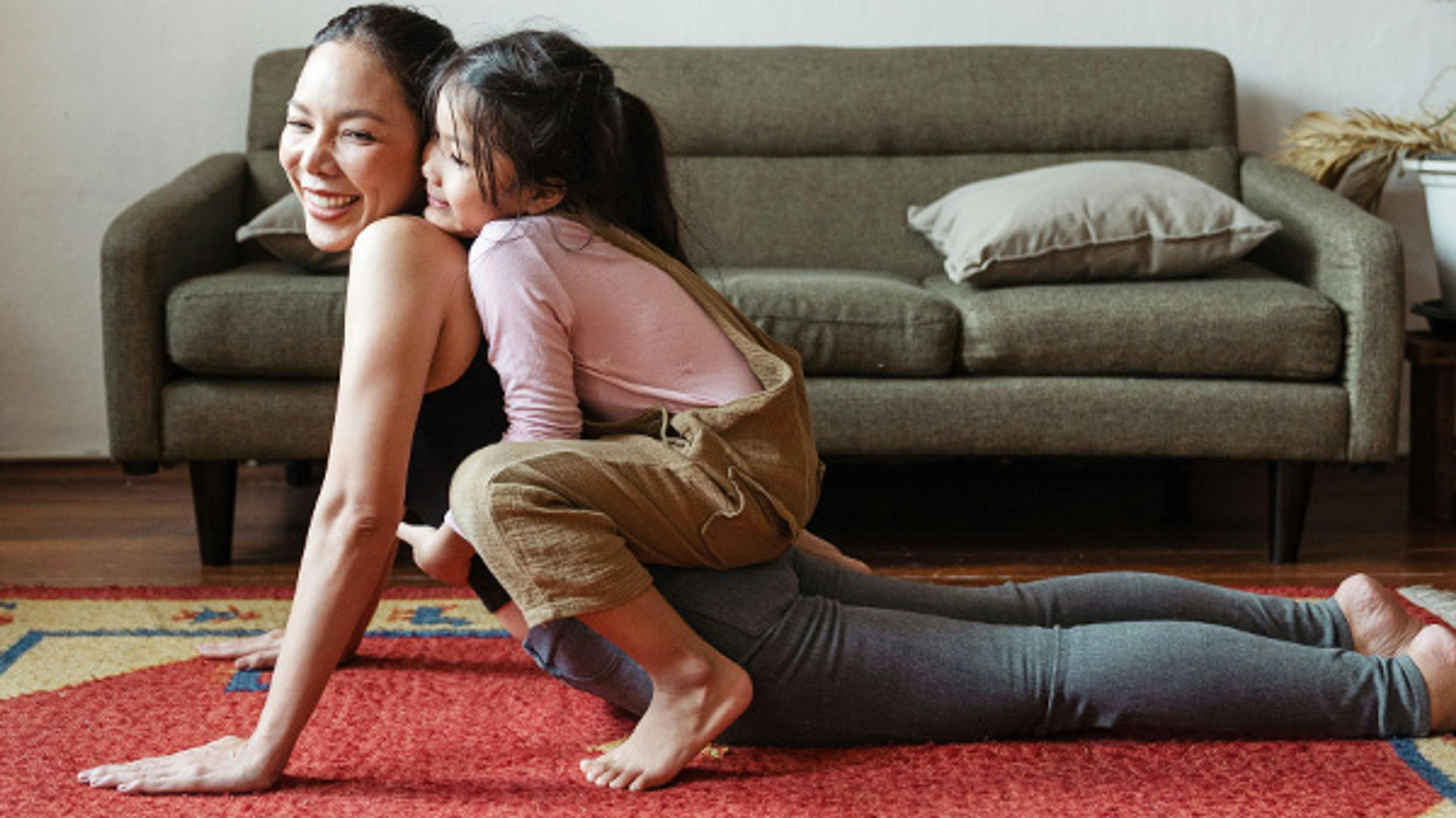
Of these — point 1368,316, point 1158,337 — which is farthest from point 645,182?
point 1368,316

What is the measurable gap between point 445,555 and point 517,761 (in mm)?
221

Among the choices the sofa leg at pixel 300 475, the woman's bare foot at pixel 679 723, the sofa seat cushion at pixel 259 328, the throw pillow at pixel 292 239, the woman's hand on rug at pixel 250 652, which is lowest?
the sofa leg at pixel 300 475

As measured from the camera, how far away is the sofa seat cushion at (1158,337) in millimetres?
2416

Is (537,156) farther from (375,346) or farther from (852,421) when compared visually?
(852,421)

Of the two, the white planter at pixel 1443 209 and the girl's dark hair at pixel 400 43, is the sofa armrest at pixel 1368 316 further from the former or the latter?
the girl's dark hair at pixel 400 43

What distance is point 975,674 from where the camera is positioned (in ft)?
A: 5.15

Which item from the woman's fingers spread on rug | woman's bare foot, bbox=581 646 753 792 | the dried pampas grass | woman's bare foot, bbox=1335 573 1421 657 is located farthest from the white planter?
the woman's fingers spread on rug

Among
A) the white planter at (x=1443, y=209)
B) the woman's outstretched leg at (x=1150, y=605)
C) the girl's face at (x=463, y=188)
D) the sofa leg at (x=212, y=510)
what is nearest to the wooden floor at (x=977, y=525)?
the sofa leg at (x=212, y=510)

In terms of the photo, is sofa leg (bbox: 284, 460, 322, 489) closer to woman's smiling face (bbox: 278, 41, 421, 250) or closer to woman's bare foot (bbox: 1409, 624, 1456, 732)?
woman's smiling face (bbox: 278, 41, 421, 250)

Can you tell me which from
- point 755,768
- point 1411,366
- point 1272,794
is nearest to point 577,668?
point 755,768

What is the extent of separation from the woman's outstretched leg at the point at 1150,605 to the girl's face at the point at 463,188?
19.2 inches

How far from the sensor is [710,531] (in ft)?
5.01

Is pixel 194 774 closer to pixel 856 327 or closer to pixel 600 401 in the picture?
pixel 600 401

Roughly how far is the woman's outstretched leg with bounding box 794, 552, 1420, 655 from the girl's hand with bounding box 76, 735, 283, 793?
0.59 meters
